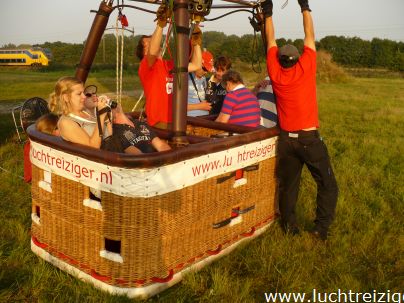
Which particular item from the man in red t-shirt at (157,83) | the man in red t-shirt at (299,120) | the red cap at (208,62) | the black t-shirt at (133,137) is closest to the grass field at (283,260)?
the man in red t-shirt at (299,120)

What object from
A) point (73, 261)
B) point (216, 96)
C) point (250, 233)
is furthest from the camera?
point (216, 96)

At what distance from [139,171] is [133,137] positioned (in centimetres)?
77

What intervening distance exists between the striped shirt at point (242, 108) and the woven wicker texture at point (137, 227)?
2.90 feet

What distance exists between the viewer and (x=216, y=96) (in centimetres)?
613

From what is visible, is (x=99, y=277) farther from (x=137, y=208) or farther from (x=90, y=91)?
(x=90, y=91)

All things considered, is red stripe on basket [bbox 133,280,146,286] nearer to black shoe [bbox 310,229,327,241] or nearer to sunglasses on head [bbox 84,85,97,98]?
sunglasses on head [bbox 84,85,97,98]

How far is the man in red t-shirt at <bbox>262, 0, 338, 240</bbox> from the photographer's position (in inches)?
147

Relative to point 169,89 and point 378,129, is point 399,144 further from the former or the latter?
point 169,89

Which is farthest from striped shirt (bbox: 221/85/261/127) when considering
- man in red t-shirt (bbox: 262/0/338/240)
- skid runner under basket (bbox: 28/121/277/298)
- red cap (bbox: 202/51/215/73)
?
red cap (bbox: 202/51/215/73)

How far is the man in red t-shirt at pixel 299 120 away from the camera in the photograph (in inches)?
147

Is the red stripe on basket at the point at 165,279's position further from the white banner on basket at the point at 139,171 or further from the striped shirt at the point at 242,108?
the striped shirt at the point at 242,108

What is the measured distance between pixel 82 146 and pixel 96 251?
736mm

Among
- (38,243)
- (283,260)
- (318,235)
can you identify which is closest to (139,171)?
(38,243)

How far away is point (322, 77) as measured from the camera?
32.2m
